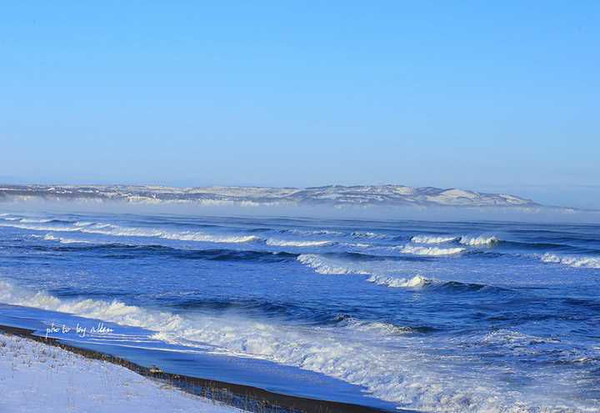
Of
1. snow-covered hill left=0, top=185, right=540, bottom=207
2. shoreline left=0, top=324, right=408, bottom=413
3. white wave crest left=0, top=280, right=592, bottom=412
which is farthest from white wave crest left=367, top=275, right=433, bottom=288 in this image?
snow-covered hill left=0, top=185, right=540, bottom=207

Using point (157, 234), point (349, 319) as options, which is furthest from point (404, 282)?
point (157, 234)

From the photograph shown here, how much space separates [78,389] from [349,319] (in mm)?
10196

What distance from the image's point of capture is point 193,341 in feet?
55.8

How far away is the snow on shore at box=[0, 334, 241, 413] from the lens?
883cm

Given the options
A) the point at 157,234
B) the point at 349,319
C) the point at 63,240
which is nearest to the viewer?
the point at 349,319

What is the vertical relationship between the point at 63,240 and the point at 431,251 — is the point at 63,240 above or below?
below

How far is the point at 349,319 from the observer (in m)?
19.2

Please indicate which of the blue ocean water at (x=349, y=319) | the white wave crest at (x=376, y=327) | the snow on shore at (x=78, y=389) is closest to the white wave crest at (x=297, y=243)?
the blue ocean water at (x=349, y=319)

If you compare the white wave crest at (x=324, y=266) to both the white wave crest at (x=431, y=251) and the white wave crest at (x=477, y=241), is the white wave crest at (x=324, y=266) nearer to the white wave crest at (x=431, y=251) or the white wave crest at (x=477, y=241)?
the white wave crest at (x=431, y=251)

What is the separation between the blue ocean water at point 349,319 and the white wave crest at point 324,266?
16 centimetres

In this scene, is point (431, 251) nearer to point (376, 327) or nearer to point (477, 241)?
point (477, 241)

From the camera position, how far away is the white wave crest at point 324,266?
1278 inches

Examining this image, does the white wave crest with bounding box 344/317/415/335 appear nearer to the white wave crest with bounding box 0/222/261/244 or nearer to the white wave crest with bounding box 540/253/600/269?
the white wave crest with bounding box 540/253/600/269

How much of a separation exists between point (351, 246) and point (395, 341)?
32.3 metres
